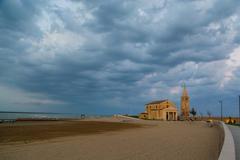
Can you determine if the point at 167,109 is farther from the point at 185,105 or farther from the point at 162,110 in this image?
the point at 185,105

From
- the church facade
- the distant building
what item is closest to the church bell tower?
the church facade

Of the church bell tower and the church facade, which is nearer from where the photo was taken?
the church facade

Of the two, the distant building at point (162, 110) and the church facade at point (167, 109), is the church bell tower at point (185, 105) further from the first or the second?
the distant building at point (162, 110)

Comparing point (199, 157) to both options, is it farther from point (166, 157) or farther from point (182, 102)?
point (182, 102)

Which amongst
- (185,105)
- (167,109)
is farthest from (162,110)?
(185,105)

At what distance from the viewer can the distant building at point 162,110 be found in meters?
58.9

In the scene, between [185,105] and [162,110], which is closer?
[162,110]

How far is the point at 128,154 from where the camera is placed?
10820mm

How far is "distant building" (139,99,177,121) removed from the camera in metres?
58.9

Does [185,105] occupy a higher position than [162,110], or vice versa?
[185,105]

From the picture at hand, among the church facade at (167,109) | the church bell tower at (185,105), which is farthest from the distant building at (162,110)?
the church bell tower at (185,105)

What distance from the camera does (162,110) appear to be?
5969 centimetres

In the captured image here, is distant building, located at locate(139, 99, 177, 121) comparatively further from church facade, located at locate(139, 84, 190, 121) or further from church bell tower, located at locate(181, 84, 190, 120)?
church bell tower, located at locate(181, 84, 190, 120)

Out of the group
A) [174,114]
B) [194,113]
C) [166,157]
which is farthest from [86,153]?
[194,113]
